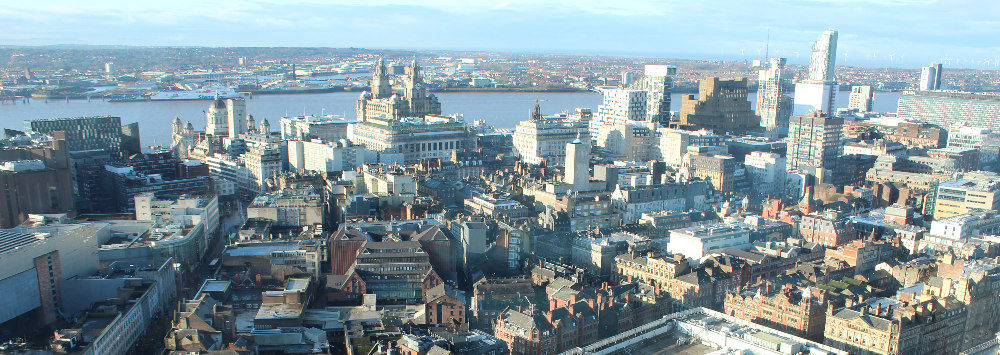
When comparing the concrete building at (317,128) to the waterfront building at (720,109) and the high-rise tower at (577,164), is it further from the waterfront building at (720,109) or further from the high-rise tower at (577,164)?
the waterfront building at (720,109)

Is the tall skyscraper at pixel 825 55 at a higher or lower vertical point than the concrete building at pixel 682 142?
higher

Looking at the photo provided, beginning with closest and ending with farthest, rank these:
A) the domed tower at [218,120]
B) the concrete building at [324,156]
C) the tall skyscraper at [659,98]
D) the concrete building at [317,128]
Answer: the concrete building at [324,156], the concrete building at [317,128], the domed tower at [218,120], the tall skyscraper at [659,98]

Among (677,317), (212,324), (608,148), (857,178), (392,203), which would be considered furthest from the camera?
(608,148)

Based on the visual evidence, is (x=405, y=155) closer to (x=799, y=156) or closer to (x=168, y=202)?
(x=168, y=202)

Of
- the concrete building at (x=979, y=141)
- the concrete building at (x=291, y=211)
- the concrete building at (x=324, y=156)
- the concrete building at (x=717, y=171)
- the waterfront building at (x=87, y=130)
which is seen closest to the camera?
the concrete building at (x=291, y=211)

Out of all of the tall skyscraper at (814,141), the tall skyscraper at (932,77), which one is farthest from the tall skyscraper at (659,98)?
the tall skyscraper at (932,77)

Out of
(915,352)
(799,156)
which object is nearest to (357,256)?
(915,352)

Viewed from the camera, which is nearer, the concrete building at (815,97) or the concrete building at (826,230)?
the concrete building at (826,230)

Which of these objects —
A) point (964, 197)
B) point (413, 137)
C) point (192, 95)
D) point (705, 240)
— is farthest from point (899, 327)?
point (192, 95)
